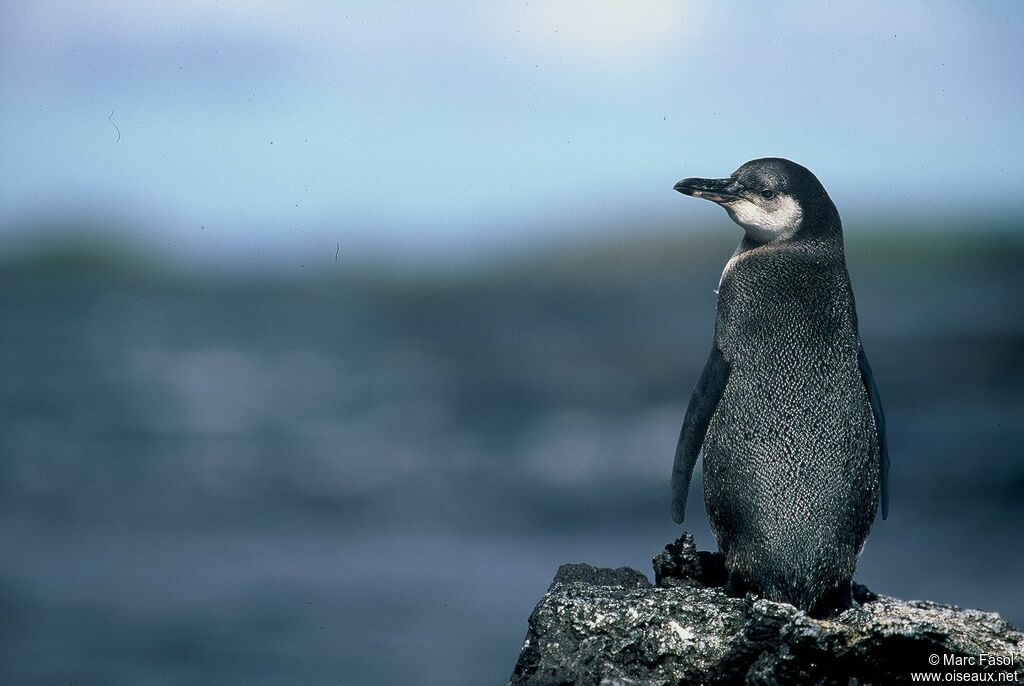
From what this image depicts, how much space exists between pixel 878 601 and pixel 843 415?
685mm

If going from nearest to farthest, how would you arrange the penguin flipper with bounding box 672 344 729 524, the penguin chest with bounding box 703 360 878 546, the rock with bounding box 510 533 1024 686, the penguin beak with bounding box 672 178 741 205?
the rock with bounding box 510 533 1024 686
the penguin chest with bounding box 703 360 878 546
the penguin flipper with bounding box 672 344 729 524
the penguin beak with bounding box 672 178 741 205

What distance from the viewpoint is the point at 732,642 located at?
128 inches

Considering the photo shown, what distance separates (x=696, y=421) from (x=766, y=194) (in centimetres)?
71

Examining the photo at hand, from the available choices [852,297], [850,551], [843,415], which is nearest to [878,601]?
[850,551]

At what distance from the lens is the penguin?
11.4 feet

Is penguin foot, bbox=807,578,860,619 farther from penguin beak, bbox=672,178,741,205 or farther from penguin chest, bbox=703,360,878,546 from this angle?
penguin beak, bbox=672,178,741,205

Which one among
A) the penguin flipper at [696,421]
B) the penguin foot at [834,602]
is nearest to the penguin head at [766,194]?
the penguin flipper at [696,421]

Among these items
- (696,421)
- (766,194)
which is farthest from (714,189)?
(696,421)

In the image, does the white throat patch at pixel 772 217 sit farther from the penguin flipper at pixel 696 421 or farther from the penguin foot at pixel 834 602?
the penguin foot at pixel 834 602

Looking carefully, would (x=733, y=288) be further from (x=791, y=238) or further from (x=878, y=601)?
(x=878, y=601)

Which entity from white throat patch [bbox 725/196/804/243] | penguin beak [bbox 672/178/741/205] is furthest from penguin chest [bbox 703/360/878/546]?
penguin beak [bbox 672/178/741/205]

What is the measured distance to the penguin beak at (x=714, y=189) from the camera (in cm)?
379

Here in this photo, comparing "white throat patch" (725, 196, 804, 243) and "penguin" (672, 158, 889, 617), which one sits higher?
"white throat patch" (725, 196, 804, 243)

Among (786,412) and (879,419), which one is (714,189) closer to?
(786,412)
